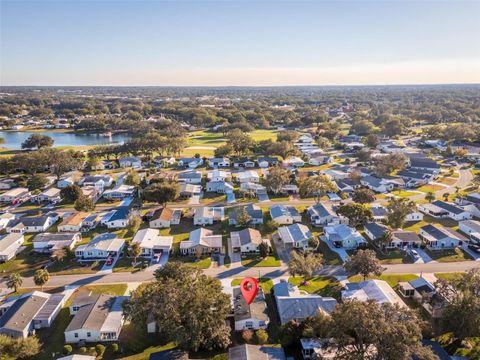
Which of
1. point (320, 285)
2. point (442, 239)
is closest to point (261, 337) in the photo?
point (320, 285)

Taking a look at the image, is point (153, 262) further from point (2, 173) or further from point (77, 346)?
point (2, 173)

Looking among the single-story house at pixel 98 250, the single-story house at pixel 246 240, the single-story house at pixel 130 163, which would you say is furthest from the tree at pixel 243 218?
the single-story house at pixel 130 163

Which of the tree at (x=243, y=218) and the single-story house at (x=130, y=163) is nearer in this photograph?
the tree at (x=243, y=218)

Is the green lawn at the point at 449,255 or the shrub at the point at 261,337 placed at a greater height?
the shrub at the point at 261,337

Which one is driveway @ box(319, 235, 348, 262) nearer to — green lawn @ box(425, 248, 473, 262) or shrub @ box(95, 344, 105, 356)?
green lawn @ box(425, 248, 473, 262)

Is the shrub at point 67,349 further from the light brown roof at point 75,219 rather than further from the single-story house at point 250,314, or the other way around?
the light brown roof at point 75,219

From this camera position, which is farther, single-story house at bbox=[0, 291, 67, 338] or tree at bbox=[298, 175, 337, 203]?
tree at bbox=[298, 175, 337, 203]

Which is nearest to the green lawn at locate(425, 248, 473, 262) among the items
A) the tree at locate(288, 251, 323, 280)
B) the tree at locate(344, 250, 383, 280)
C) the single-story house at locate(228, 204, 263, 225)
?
the tree at locate(344, 250, 383, 280)
